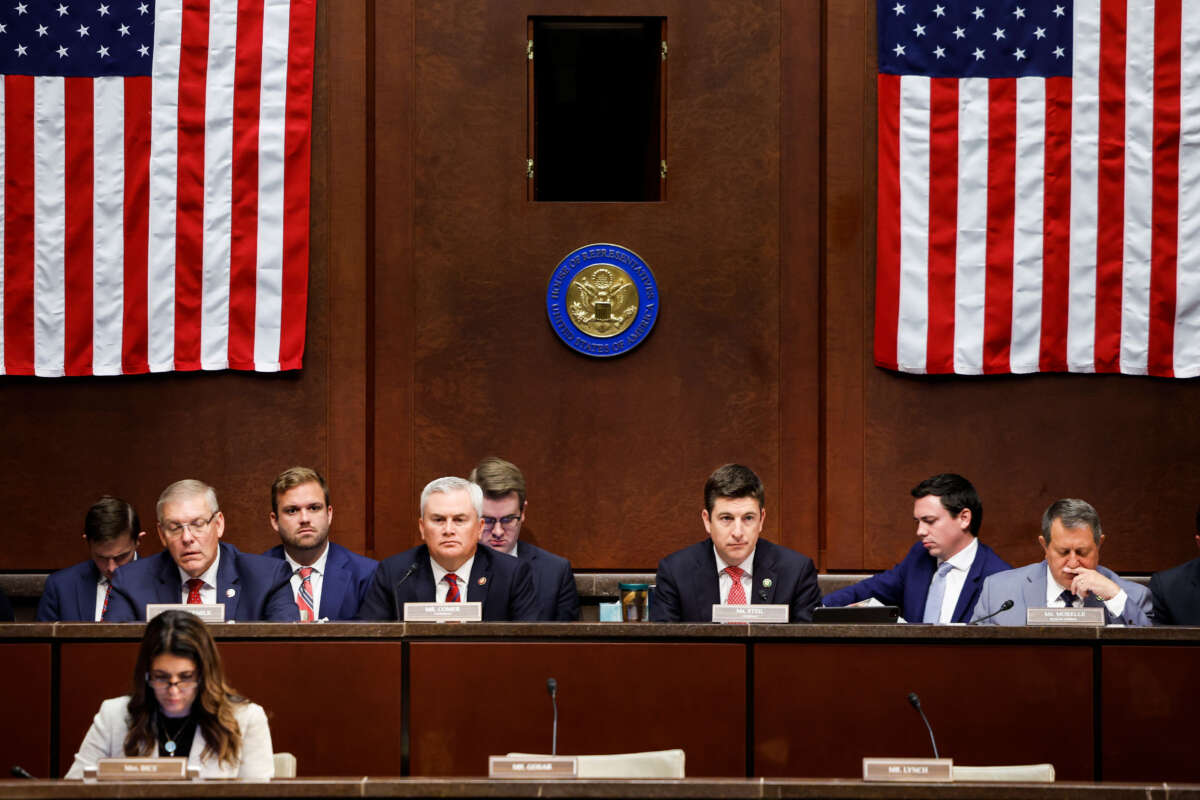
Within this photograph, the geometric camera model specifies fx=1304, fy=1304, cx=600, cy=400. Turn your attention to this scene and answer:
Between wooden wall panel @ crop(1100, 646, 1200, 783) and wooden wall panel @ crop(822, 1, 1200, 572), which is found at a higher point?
wooden wall panel @ crop(822, 1, 1200, 572)

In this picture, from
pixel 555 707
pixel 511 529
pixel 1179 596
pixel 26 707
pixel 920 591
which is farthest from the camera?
pixel 511 529

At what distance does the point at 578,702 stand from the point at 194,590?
1.52 m

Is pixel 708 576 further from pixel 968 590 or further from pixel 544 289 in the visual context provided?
pixel 544 289

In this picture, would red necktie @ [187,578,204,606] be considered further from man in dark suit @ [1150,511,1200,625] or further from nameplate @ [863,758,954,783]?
man in dark suit @ [1150,511,1200,625]

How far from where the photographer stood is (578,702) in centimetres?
410

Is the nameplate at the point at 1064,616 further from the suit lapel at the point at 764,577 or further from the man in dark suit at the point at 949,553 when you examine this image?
the suit lapel at the point at 764,577

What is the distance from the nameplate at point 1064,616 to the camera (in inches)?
164

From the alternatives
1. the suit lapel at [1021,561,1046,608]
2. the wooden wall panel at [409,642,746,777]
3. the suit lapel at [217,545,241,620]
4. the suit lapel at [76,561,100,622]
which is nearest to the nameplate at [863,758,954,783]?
the wooden wall panel at [409,642,746,777]

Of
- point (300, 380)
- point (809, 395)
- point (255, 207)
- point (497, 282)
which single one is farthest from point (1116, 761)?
point (255, 207)

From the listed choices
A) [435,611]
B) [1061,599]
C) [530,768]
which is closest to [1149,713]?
[1061,599]

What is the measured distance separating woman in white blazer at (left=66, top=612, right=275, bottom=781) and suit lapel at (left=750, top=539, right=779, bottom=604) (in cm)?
196

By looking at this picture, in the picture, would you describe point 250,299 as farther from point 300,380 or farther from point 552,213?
point 552,213

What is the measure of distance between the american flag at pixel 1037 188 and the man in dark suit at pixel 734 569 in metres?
A: 1.79

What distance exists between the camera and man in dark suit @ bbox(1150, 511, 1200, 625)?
4953 millimetres
